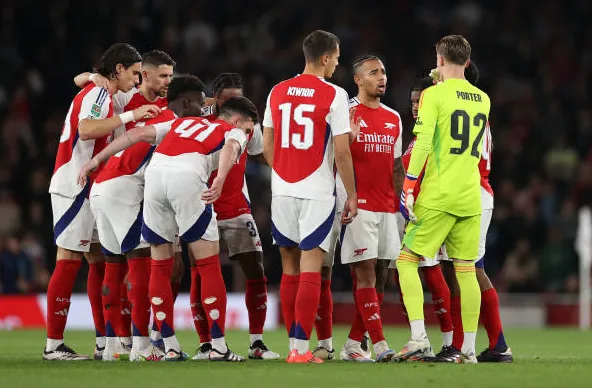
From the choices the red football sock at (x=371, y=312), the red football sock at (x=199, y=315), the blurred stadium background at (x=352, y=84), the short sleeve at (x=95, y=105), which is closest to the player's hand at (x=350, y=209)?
the red football sock at (x=371, y=312)

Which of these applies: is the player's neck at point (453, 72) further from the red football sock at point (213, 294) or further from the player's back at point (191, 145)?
the red football sock at point (213, 294)

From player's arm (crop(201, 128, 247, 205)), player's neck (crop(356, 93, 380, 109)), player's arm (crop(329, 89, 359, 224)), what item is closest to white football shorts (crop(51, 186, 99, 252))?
player's arm (crop(201, 128, 247, 205))

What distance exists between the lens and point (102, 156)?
29.6 feet

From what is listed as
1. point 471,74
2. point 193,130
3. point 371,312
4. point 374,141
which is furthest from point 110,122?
point 471,74

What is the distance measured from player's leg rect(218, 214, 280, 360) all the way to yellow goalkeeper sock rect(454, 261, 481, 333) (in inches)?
68.8

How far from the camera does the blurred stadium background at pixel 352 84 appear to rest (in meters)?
18.6

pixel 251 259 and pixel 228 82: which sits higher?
pixel 228 82

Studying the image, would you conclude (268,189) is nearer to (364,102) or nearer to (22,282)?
(22,282)

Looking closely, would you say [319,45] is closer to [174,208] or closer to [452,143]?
[452,143]

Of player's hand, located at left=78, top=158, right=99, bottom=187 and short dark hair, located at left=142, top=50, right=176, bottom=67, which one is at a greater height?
short dark hair, located at left=142, top=50, right=176, bottom=67

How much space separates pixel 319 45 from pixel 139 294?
7.60 feet

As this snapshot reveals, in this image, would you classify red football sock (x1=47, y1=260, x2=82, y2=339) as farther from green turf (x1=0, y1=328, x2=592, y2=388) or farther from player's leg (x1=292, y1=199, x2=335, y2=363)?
player's leg (x1=292, y1=199, x2=335, y2=363)

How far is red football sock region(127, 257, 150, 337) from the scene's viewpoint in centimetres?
923

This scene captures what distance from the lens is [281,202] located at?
355 inches
